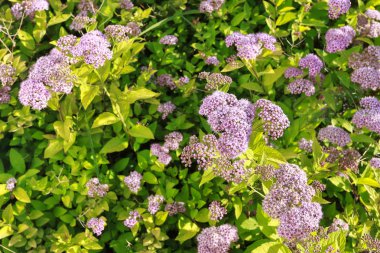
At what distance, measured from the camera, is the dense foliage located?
2.39 m

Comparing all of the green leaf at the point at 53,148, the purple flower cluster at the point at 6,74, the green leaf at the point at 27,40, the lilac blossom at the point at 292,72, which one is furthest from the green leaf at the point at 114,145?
the lilac blossom at the point at 292,72

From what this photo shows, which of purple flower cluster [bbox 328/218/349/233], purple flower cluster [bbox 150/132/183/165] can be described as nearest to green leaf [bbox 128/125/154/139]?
purple flower cluster [bbox 150/132/183/165]

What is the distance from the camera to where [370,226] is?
106 inches

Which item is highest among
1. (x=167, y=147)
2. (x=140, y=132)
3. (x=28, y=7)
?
(x=28, y=7)

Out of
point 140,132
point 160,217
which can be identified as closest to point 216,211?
point 160,217

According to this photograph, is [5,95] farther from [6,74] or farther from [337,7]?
[337,7]

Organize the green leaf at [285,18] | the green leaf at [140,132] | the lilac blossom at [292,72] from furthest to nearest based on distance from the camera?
1. the green leaf at [285,18]
2. the lilac blossom at [292,72]
3. the green leaf at [140,132]

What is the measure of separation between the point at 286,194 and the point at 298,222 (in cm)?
16

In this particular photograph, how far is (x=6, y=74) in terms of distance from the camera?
9.89ft

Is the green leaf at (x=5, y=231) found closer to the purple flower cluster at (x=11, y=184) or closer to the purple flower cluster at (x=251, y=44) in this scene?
the purple flower cluster at (x=11, y=184)

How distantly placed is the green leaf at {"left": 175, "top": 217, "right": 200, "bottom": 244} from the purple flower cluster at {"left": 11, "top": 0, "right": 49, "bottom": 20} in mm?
2219

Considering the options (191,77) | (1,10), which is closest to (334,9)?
(191,77)

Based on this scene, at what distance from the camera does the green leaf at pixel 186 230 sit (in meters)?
2.71

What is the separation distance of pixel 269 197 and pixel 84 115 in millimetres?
1606
